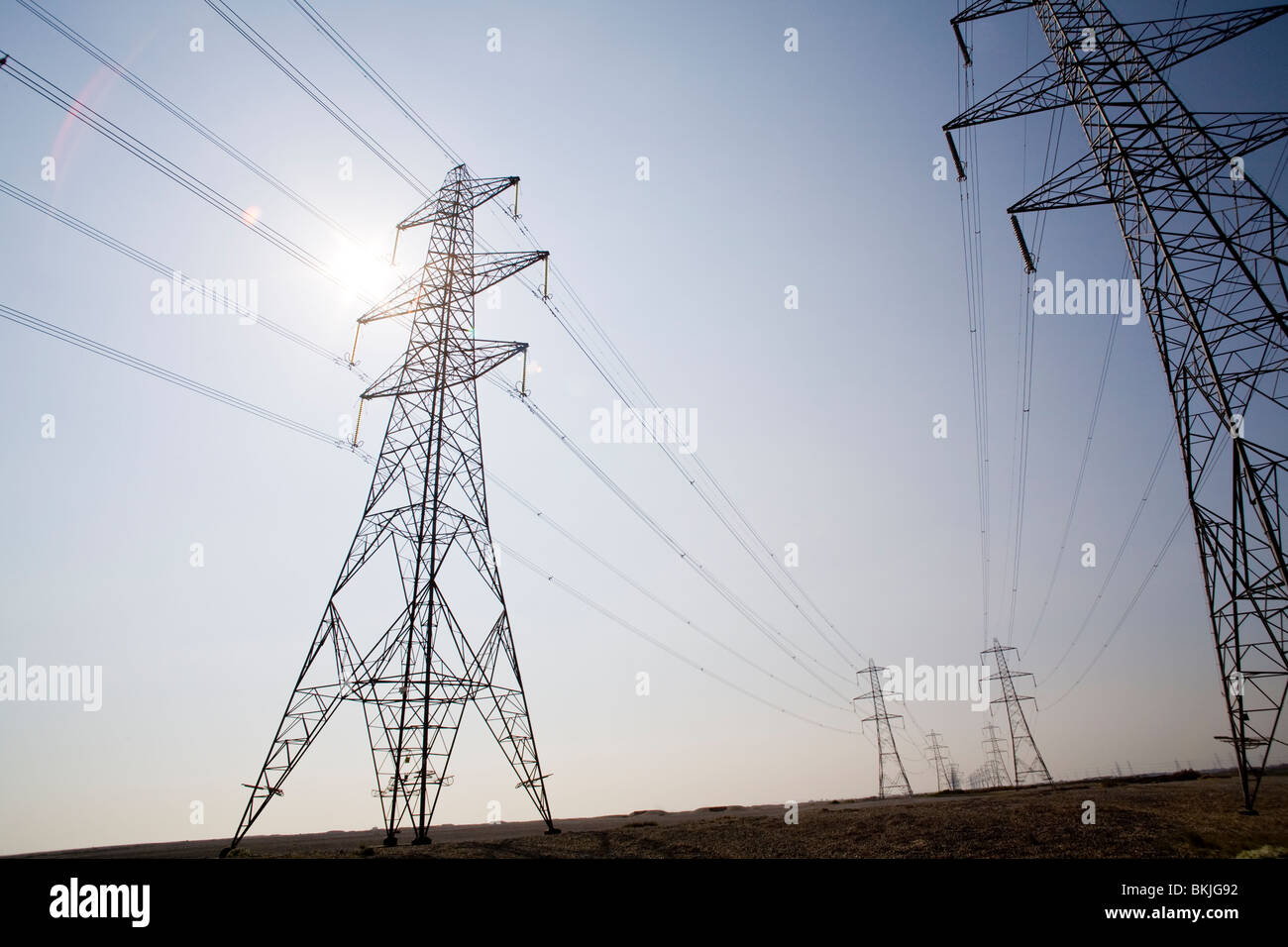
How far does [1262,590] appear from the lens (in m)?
15.7

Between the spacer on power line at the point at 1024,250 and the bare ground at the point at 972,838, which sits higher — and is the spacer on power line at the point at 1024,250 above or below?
above

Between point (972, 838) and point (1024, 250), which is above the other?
point (1024, 250)

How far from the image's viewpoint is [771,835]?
22047mm

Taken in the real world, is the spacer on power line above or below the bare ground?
above

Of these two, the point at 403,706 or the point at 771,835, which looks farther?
the point at 771,835

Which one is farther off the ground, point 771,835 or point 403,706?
point 403,706
